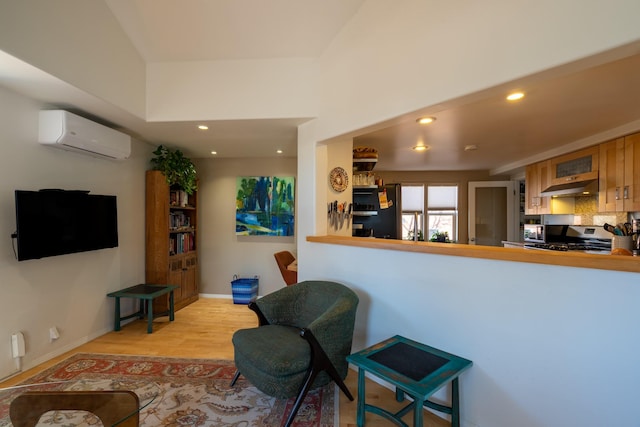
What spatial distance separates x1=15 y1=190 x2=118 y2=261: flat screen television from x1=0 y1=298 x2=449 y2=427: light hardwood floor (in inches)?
39.5

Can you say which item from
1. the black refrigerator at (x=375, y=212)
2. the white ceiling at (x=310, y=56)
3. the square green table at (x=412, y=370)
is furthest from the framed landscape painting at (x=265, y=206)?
the square green table at (x=412, y=370)

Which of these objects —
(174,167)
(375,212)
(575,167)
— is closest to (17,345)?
(174,167)

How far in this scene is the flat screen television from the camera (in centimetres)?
225

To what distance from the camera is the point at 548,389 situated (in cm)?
147

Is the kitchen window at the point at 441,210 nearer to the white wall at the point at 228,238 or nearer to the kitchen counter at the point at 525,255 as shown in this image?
the white wall at the point at 228,238

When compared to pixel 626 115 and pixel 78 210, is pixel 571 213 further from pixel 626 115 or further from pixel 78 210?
pixel 78 210

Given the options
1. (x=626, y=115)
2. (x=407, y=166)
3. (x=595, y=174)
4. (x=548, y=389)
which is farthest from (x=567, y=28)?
(x=407, y=166)

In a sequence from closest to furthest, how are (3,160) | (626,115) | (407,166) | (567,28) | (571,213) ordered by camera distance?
(567,28) → (3,160) → (626,115) → (571,213) → (407,166)

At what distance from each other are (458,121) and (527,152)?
85.7 inches

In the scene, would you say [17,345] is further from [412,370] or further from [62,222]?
[412,370]

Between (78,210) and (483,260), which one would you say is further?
(78,210)

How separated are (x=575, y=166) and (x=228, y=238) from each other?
500 centimetres

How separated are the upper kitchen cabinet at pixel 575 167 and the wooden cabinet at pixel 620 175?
11 centimetres

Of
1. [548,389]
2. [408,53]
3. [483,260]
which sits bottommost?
[548,389]
